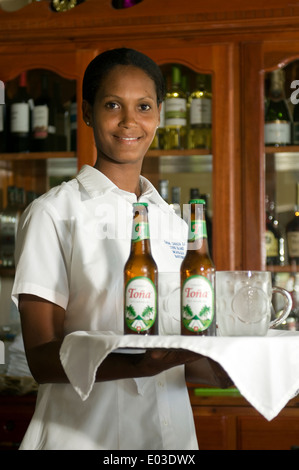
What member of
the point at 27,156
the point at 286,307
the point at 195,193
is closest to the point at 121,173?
the point at 286,307

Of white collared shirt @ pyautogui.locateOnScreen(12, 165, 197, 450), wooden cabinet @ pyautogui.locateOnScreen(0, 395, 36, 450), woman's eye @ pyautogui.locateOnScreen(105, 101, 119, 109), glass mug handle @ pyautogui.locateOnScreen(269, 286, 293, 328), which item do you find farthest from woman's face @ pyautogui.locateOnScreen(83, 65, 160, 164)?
wooden cabinet @ pyautogui.locateOnScreen(0, 395, 36, 450)

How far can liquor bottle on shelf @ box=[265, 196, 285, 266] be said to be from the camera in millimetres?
1968

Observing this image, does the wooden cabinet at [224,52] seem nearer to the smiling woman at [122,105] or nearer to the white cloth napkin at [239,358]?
the smiling woman at [122,105]

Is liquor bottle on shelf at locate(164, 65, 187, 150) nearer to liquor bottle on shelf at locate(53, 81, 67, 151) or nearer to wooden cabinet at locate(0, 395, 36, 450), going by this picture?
liquor bottle on shelf at locate(53, 81, 67, 151)

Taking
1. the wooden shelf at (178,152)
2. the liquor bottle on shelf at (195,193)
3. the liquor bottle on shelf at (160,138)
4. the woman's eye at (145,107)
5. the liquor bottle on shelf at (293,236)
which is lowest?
the liquor bottle on shelf at (293,236)

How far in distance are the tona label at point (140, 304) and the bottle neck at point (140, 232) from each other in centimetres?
9

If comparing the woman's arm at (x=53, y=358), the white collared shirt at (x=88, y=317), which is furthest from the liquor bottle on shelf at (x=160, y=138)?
the woman's arm at (x=53, y=358)

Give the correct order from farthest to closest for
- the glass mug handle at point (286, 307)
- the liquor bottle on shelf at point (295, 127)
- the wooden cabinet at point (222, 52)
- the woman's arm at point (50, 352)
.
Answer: the liquor bottle on shelf at point (295, 127) → the wooden cabinet at point (222, 52) → the glass mug handle at point (286, 307) → the woman's arm at point (50, 352)

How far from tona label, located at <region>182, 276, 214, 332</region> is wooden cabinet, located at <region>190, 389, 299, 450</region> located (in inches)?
43.5

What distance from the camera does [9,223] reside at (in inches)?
83.0

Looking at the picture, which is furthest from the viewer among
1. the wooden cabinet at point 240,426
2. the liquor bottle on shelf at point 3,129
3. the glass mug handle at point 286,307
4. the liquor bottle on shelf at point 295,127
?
the liquor bottle on shelf at point 3,129

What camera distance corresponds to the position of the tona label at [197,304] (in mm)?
797

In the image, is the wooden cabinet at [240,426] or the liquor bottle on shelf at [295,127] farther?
the liquor bottle on shelf at [295,127]

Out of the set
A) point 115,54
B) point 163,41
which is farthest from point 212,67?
point 115,54
